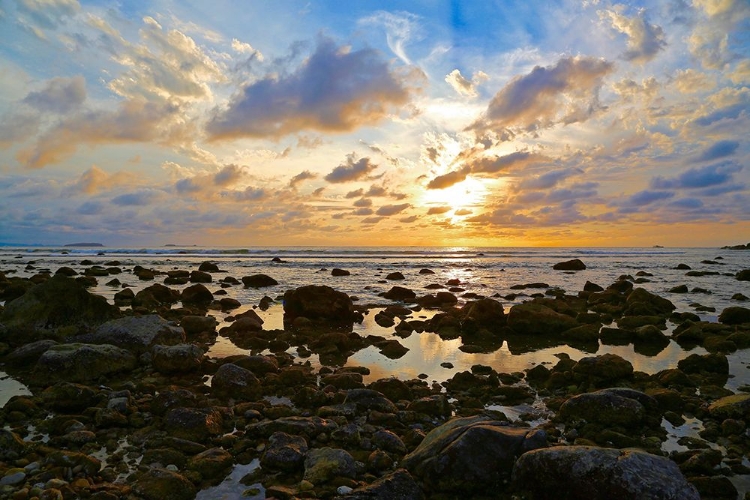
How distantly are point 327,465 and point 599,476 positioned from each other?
316 centimetres

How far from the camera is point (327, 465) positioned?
18.3 ft

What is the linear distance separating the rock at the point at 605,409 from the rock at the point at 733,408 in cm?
135

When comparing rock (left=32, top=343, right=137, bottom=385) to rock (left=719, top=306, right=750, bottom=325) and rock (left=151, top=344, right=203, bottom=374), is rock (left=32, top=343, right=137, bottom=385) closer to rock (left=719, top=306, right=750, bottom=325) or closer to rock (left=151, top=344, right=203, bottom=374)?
rock (left=151, top=344, right=203, bottom=374)

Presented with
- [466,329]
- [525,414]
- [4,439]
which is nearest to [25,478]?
[4,439]

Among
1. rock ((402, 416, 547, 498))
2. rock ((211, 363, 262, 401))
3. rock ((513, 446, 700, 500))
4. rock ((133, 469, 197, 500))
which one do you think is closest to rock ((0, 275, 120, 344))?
rock ((211, 363, 262, 401))

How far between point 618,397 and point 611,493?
10.9ft

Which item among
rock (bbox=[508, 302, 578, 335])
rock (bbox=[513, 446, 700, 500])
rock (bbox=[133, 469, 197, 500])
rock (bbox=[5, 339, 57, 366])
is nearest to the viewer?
rock (bbox=[513, 446, 700, 500])

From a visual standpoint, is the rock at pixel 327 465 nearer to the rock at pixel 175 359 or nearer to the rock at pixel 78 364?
the rock at pixel 175 359

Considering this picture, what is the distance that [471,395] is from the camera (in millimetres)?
8883

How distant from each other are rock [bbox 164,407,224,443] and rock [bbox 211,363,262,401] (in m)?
1.55

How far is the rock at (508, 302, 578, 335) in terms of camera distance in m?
15.6

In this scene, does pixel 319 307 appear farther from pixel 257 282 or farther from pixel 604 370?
pixel 257 282

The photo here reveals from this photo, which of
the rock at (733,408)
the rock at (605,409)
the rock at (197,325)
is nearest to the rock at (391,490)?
the rock at (605,409)

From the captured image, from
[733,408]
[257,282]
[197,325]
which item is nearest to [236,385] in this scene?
[197,325]
